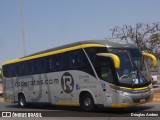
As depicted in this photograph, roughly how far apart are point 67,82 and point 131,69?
4.25 metres

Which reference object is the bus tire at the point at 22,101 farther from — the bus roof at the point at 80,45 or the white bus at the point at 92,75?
the bus roof at the point at 80,45

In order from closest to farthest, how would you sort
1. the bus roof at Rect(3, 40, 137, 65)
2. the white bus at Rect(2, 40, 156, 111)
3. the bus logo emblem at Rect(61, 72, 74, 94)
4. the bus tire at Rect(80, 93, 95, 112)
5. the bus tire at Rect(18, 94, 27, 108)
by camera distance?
Answer: the white bus at Rect(2, 40, 156, 111)
the bus roof at Rect(3, 40, 137, 65)
the bus tire at Rect(80, 93, 95, 112)
the bus logo emblem at Rect(61, 72, 74, 94)
the bus tire at Rect(18, 94, 27, 108)

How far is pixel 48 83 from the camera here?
20.5 meters

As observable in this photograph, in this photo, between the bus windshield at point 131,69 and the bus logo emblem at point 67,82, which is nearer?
the bus windshield at point 131,69

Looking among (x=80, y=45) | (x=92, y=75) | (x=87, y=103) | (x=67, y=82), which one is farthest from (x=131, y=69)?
(x=67, y=82)

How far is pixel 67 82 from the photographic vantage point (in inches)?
733

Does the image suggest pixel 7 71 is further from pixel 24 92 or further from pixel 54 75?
pixel 54 75

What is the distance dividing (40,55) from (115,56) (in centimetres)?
755

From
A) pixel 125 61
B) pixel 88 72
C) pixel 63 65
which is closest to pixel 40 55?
pixel 63 65

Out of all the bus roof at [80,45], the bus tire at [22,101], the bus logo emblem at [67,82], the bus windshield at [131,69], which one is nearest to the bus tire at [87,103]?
the bus logo emblem at [67,82]

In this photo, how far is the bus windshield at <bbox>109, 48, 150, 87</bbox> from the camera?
15352 millimetres

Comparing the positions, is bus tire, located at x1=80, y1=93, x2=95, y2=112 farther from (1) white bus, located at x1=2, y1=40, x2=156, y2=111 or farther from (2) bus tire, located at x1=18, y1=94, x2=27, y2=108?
(2) bus tire, located at x1=18, y1=94, x2=27, y2=108

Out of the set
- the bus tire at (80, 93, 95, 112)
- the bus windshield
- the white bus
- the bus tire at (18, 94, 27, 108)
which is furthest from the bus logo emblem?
the bus tire at (18, 94, 27, 108)

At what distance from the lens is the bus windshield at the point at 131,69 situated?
1535cm
